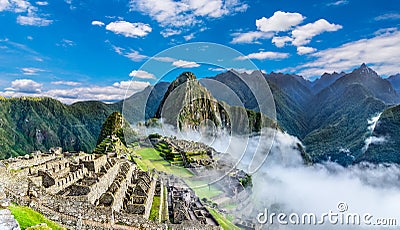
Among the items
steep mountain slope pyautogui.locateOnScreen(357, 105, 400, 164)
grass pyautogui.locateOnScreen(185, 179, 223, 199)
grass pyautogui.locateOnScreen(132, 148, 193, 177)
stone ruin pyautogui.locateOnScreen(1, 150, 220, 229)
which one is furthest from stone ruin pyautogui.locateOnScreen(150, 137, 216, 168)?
steep mountain slope pyautogui.locateOnScreen(357, 105, 400, 164)

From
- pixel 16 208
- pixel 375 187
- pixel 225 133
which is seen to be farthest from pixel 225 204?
pixel 375 187

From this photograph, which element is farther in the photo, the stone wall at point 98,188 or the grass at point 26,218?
the stone wall at point 98,188

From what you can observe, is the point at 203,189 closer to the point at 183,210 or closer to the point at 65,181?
the point at 183,210

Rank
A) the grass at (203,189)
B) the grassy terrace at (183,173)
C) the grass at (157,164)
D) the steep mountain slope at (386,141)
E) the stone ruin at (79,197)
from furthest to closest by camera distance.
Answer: the steep mountain slope at (386,141)
the grass at (157,164)
the grassy terrace at (183,173)
the grass at (203,189)
the stone ruin at (79,197)

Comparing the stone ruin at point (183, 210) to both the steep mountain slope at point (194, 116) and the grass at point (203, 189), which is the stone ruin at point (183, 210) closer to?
the grass at point (203, 189)

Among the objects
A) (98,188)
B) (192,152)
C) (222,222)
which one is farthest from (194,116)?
(98,188)

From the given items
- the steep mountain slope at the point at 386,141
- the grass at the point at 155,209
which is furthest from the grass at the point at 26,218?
the steep mountain slope at the point at 386,141

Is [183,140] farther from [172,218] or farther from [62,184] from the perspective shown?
[62,184]
